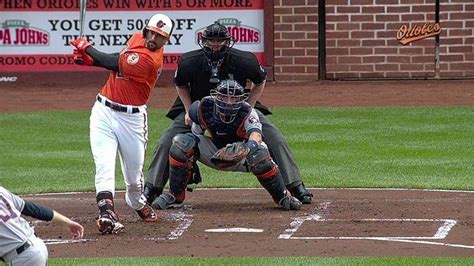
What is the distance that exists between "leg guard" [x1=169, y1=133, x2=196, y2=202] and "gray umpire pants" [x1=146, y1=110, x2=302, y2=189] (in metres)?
0.39

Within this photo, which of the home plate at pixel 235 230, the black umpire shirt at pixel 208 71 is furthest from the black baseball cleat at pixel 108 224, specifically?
the black umpire shirt at pixel 208 71

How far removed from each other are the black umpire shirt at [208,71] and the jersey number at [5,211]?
16.1 ft

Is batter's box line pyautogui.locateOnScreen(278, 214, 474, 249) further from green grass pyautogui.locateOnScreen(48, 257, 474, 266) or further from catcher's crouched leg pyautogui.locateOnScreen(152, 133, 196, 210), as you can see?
catcher's crouched leg pyautogui.locateOnScreen(152, 133, 196, 210)

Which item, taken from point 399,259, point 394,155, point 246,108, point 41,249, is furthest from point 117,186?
point 41,249

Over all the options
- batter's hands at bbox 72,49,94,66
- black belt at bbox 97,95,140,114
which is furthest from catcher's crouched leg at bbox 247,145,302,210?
batter's hands at bbox 72,49,94,66

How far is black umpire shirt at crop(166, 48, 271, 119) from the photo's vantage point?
37.3ft

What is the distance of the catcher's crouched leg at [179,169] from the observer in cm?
1101

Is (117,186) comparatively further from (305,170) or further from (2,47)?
(2,47)

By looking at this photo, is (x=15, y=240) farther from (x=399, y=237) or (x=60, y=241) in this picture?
(x=399, y=237)

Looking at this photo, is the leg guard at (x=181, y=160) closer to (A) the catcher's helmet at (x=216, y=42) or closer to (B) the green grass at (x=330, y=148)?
(A) the catcher's helmet at (x=216, y=42)

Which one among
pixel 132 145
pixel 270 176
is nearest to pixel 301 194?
pixel 270 176

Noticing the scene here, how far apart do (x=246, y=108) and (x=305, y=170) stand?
3.26m

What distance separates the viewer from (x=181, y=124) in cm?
1170

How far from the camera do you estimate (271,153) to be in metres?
11.7
